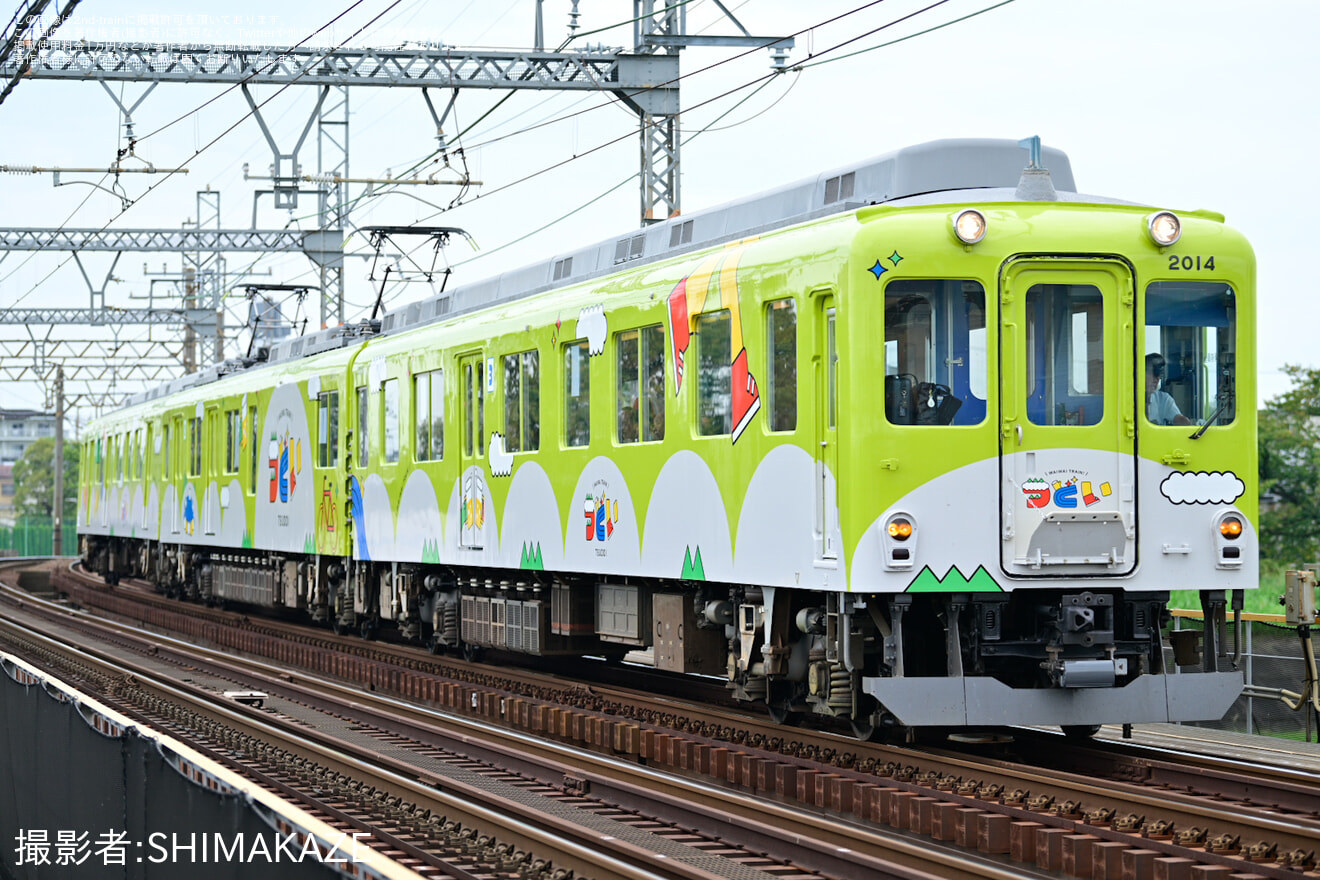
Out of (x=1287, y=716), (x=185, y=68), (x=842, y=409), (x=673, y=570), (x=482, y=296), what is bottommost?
(x=1287, y=716)

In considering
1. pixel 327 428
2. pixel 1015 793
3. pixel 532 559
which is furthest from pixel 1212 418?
pixel 327 428

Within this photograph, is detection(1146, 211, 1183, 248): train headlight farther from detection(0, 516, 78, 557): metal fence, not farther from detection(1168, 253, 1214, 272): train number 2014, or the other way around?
detection(0, 516, 78, 557): metal fence

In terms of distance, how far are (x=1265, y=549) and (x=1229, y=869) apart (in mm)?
38002

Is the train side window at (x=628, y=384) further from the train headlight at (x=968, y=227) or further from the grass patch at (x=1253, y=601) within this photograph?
the grass patch at (x=1253, y=601)

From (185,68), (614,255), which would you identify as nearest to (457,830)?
(614,255)

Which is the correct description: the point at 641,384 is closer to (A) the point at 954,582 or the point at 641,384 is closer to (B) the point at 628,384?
(B) the point at 628,384

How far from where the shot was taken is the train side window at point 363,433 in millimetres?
19359

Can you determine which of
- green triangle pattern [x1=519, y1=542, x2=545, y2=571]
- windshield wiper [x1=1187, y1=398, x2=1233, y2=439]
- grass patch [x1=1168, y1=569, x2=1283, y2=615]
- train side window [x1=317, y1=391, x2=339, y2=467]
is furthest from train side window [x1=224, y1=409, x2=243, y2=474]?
windshield wiper [x1=1187, y1=398, x2=1233, y2=439]

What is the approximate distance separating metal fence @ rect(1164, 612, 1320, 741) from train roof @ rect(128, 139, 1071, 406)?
419cm

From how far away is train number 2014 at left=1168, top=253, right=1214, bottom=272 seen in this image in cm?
1062

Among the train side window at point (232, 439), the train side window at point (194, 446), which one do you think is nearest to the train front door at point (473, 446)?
the train side window at point (232, 439)

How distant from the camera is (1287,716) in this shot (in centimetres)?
1434

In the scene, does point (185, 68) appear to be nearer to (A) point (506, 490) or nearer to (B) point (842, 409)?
(A) point (506, 490)

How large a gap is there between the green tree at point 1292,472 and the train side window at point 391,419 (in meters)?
27.8
